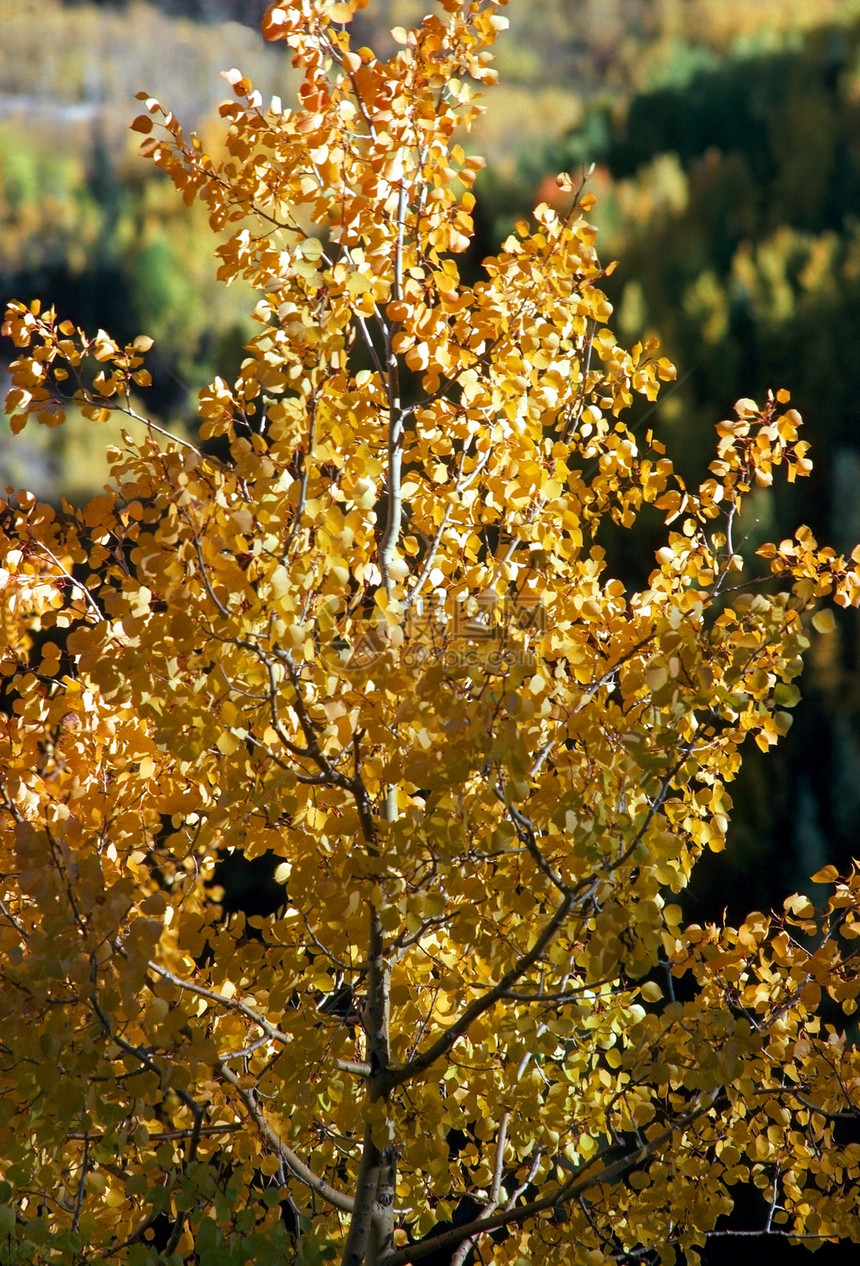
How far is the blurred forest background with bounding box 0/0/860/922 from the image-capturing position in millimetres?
4641

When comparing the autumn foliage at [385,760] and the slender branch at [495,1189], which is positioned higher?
the autumn foliage at [385,760]

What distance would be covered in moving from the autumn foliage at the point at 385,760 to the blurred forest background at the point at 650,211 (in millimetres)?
2828

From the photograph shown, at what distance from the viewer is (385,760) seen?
1.42 metres

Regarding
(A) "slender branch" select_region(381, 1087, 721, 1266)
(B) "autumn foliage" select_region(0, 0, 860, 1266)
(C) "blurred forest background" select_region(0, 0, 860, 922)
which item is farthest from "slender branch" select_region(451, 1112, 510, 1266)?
(C) "blurred forest background" select_region(0, 0, 860, 922)

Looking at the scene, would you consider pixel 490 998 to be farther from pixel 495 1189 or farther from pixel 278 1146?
pixel 495 1189

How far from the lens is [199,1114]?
1.46 metres

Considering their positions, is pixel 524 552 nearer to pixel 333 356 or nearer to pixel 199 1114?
pixel 333 356

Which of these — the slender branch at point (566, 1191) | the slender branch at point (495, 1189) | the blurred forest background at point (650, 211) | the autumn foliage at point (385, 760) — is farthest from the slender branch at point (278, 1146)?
the blurred forest background at point (650, 211)

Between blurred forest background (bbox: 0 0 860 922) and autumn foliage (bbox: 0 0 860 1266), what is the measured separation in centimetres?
283

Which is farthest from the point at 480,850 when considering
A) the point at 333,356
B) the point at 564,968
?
the point at 333,356

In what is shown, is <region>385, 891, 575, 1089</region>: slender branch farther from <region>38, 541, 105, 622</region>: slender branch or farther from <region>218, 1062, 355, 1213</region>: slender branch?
<region>38, 541, 105, 622</region>: slender branch

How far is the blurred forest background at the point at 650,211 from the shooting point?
4.64m

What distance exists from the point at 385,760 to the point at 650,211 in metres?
5.25

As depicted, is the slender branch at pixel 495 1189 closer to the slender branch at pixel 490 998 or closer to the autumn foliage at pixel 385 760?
the autumn foliage at pixel 385 760
